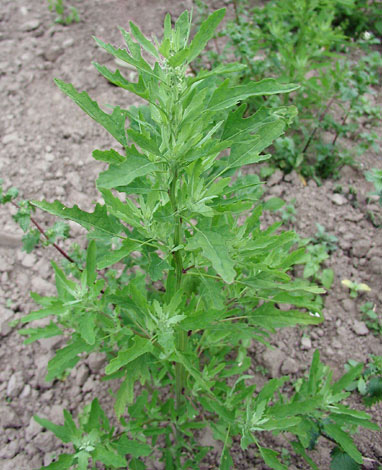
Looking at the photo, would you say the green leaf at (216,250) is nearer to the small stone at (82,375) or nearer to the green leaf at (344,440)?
the green leaf at (344,440)

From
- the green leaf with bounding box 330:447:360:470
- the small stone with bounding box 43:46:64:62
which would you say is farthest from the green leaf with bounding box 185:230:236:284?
the small stone with bounding box 43:46:64:62

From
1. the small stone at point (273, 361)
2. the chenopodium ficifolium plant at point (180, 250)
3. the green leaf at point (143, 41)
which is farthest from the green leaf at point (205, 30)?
the small stone at point (273, 361)

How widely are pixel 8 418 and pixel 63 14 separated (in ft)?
13.0

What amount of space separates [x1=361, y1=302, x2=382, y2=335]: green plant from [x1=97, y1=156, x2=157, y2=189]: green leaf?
2070 mm

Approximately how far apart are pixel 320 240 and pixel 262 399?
1554 mm

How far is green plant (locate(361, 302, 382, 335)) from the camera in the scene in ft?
9.29

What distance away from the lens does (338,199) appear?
11.4ft

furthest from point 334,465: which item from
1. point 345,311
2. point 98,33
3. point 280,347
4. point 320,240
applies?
point 98,33

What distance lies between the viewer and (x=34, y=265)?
3.12 metres

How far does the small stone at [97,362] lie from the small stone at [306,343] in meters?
1.25


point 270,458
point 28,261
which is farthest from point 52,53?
point 270,458

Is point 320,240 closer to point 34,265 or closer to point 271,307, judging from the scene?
point 271,307

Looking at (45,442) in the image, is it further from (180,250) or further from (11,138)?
(11,138)

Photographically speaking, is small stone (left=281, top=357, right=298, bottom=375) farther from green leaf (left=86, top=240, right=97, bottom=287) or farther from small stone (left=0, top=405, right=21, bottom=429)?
small stone (left=0, top=405, right=21, bottom=429)
